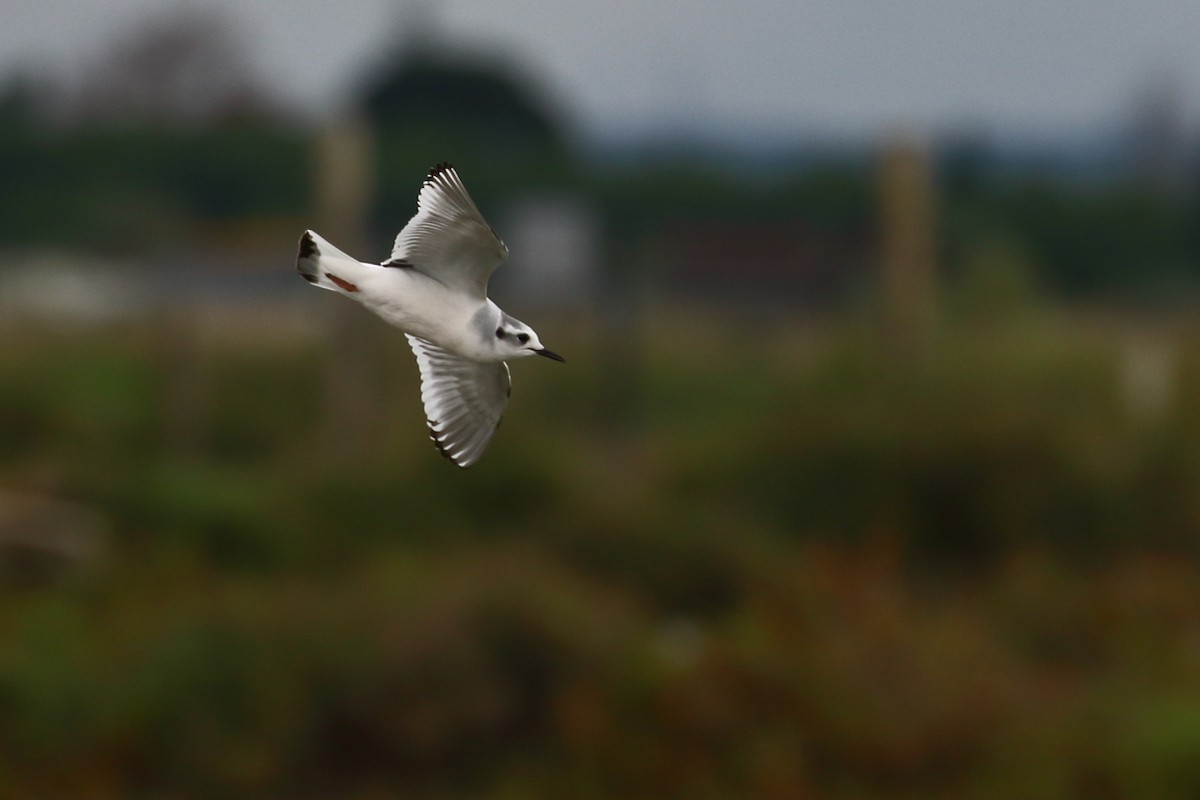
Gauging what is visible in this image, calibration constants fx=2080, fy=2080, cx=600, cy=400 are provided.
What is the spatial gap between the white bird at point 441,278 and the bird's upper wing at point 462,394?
175 mm

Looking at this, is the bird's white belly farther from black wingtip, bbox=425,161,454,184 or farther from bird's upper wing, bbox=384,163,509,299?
black wingtip, bbox=425,161,454,184

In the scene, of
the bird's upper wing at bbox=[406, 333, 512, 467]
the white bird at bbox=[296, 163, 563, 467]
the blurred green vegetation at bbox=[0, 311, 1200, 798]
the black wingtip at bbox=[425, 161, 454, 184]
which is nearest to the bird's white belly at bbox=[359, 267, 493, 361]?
the white bird at bbox=[296, 163, 563, 467]

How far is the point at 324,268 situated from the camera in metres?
3.32

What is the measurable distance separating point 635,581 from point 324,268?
885 centimetres

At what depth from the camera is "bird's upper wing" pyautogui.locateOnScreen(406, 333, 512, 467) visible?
393 cm

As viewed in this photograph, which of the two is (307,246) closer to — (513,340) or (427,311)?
(427,311)

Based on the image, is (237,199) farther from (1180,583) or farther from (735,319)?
(1180,583)

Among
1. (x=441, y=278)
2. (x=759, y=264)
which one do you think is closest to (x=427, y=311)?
(x=441, y=278)

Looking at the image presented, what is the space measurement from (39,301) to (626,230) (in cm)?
635

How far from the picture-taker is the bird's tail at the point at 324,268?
329 cm

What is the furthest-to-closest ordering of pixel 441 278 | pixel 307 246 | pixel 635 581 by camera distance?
pixel 635 581 < pixel 441 278 < pixel 307 246

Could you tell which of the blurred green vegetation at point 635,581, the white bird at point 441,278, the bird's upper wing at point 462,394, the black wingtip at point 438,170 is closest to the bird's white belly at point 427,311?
the white bird at point 441,278

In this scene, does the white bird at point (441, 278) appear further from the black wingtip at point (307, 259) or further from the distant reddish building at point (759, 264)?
the distant reddish building at point (759, 264)

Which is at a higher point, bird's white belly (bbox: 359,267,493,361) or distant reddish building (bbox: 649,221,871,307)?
distant reddish building (bbox: 649,221,871,307)
